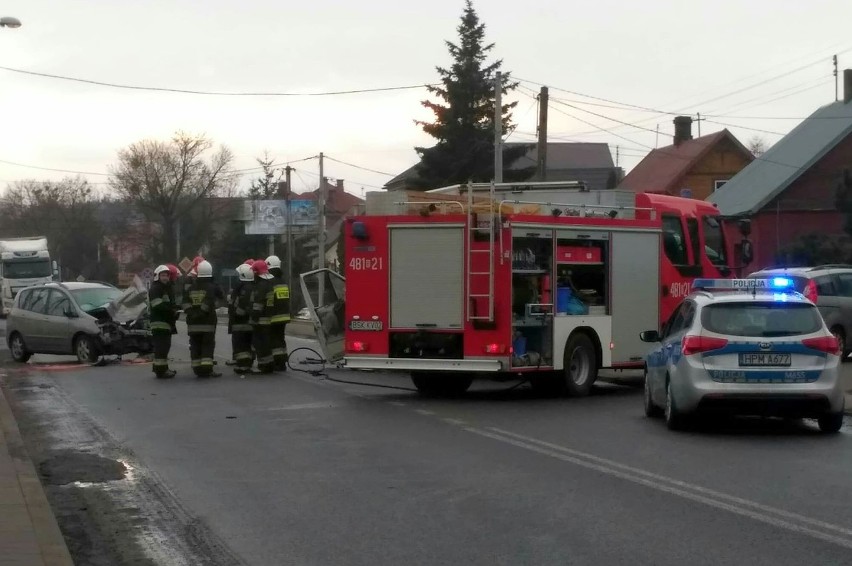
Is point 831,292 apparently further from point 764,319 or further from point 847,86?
point 847,86

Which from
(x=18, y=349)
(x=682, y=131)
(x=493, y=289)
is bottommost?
(x=18, y=349)

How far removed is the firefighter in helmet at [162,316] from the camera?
64.2 ft

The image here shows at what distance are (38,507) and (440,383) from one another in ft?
30.9

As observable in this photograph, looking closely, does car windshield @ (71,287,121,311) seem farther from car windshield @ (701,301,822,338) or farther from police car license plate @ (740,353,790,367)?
police car license plate @ (740,353,790,367)

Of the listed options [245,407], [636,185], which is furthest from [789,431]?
[636,185]

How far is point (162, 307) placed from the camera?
1994 centimetres

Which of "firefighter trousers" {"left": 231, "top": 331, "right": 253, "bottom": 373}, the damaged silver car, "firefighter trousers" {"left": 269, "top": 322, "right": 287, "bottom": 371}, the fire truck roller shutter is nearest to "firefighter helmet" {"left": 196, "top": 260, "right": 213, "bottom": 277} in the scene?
"firefighter trousers" {"left": 231, "top": 331, "right": 253, "bottom": 373}

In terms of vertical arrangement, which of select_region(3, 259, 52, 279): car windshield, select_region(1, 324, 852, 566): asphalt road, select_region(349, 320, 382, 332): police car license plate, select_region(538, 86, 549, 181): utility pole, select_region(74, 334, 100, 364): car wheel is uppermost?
select_region(538, 86, 549, 181): utility pole

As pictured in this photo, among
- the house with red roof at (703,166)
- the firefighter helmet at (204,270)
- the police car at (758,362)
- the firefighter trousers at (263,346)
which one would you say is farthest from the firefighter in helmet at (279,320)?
the house with red roof at (703,166)

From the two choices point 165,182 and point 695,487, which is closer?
point 695,487

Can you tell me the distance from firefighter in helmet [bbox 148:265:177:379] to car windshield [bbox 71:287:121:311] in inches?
121

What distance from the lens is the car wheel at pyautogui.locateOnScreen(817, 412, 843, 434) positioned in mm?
12258

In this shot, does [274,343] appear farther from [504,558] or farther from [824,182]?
[824,182]

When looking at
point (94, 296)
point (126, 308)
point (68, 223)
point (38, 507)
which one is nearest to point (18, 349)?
point (94, 296)
